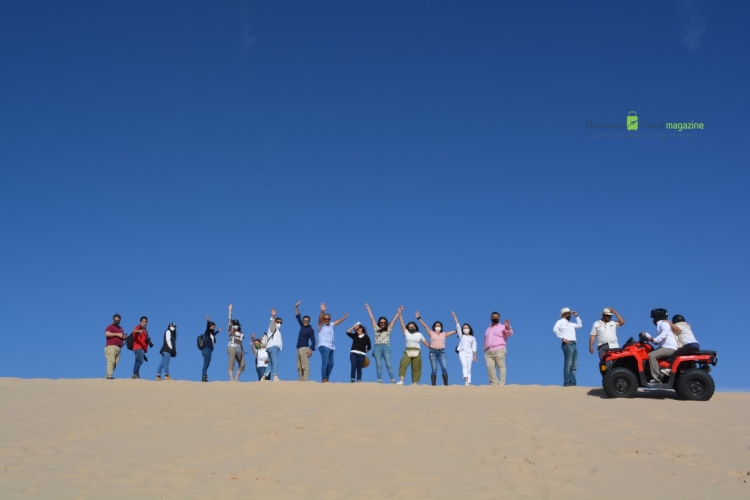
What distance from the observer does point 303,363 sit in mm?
18141

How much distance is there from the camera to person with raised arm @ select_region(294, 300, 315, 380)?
1794 cm

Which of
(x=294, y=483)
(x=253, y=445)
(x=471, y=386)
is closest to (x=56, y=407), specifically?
(x=253, y=445)

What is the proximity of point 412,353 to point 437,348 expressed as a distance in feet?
2.39

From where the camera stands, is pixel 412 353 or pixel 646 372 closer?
pixel 646 372

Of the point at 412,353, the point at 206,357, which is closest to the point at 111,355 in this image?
the point at 206,357

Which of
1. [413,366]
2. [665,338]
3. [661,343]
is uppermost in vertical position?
[665,338]

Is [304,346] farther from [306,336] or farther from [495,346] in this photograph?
[495,346]

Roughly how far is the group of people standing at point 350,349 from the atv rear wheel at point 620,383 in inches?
134

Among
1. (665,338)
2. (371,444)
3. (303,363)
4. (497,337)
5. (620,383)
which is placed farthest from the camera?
(303,363)

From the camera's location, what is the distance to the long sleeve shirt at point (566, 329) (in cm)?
1662

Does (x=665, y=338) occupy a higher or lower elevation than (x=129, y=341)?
higher

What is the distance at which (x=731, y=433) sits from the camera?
1105 cm

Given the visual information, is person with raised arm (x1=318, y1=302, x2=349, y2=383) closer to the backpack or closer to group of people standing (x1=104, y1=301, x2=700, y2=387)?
group of people standing (x1=104, y1=301, x2=700, y2=387)

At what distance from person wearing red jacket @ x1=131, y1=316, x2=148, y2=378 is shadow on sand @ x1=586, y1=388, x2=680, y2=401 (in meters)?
12.4
